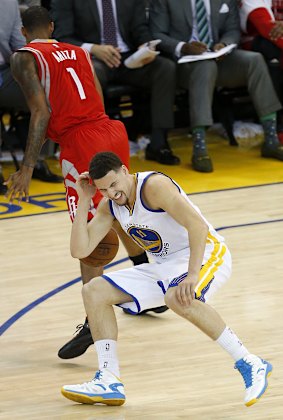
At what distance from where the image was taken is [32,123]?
5.62 m

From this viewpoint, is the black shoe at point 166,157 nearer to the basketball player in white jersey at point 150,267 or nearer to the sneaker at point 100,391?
the basketball player in white jersey at point 150,267

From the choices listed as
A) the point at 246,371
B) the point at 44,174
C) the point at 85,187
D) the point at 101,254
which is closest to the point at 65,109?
the point at 101,254

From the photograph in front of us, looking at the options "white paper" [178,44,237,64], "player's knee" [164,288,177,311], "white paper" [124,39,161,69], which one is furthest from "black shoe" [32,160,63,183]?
"player's knee" [164,288,177,311]

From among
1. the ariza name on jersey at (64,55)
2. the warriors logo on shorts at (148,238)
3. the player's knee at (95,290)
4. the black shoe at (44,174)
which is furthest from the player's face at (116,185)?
the black shoe at (44,174)

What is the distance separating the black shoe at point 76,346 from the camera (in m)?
5.36

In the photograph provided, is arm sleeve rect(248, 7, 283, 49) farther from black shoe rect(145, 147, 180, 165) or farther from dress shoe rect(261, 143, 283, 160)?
black shoe rect(145, 147, 180, 165)

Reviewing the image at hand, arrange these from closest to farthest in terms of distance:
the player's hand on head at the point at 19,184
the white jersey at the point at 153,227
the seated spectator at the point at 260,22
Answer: the white jersey at the point at 153,227 → the player's hand on head at the point at 19,184 → the seated spectator at the point at 260,22

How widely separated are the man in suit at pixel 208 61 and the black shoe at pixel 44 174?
4.12ft

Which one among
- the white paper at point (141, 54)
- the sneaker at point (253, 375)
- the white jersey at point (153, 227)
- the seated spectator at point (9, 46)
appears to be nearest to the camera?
the sneaker at point (253, 375)

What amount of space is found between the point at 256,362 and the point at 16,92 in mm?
5249

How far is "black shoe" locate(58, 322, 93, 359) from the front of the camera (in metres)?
5.36

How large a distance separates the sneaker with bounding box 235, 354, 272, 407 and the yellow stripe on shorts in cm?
35

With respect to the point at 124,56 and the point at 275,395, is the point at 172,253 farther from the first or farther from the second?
the point at 124,56

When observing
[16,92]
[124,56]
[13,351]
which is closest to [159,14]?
[124,56]
